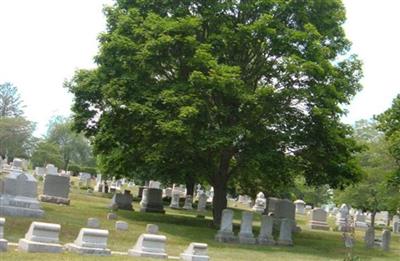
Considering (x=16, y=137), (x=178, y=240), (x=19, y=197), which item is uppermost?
(x=16, y=137)

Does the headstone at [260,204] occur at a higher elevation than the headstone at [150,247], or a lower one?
higher

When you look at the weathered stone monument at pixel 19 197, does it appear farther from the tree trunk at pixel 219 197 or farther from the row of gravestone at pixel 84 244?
the tree trunk at pixel 219 197

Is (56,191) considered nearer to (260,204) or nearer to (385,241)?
(385,241)

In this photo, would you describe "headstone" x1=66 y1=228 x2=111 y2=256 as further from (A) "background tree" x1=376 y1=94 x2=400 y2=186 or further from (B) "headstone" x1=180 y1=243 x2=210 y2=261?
(A) "background tree" x1=376 y1=94 x2=400 y2=186

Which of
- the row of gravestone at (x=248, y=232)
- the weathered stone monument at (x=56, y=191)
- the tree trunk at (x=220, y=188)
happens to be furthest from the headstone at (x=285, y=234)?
the weathered stone monument at (x=56, y=191)

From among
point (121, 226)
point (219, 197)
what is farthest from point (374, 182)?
point (121, 226)

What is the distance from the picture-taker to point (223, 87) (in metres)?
22.9

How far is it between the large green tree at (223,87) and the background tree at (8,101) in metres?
96.0

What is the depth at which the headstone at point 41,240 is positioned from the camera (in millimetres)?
13969

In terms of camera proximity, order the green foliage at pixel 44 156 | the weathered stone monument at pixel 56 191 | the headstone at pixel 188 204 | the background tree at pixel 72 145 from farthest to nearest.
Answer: the background tree at pixel 72 145 → the green foliage at pixel 44 156 → the headstone at pixel 188 204 → the weathered stone monument at pixel 56 191

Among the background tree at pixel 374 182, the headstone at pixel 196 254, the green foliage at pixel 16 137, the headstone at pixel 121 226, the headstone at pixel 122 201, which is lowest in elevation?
the headstone at pixel 196 254

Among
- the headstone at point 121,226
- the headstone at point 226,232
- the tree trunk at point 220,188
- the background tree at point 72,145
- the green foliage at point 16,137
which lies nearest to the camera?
the headstone at point 121,226

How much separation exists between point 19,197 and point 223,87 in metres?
8.29

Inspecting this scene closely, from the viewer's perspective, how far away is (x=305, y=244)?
26.2m
